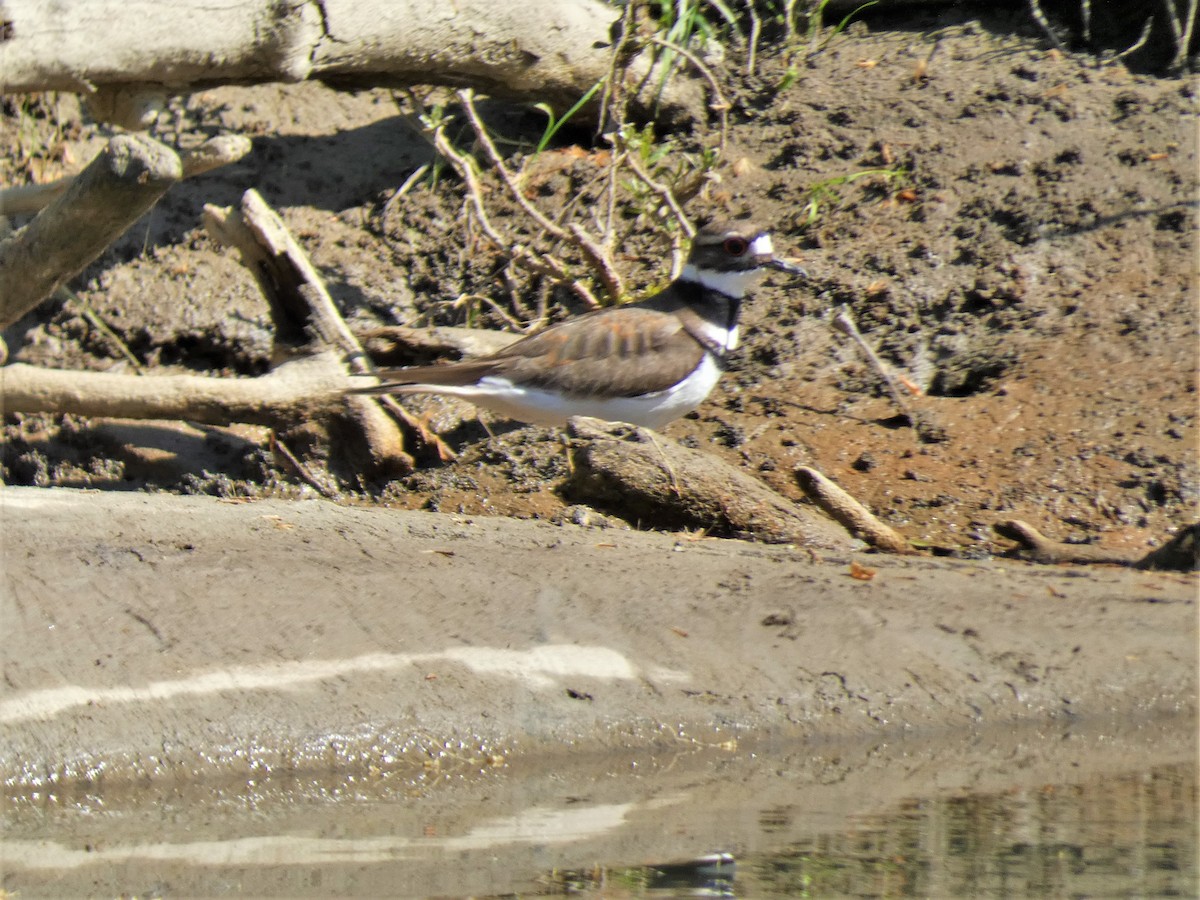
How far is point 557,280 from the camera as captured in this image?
7590 millimetres

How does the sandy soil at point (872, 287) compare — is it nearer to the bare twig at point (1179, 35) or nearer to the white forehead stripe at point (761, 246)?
the bare twig at point (1179, 35)

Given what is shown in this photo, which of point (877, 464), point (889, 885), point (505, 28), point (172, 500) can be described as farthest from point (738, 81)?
point (889, 885)

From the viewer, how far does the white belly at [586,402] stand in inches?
250

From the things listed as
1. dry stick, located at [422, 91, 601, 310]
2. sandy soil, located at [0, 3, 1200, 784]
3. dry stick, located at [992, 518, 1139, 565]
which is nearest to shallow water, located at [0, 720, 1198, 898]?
sandy soil, located at [0, 3, 1200, 784]

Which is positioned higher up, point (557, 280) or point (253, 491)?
point (557, 280)

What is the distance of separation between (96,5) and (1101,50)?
5.19 metres

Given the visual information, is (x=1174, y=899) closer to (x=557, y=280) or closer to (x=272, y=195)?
(x=557, y=280)

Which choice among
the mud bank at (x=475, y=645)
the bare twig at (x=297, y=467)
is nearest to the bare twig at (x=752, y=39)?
the bare twig at (x=297, y=467)

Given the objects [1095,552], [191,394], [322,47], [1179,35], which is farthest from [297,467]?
[1179,35]

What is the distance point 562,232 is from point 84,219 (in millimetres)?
2717

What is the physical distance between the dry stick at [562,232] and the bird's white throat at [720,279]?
0.69 m

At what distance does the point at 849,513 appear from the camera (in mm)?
5922

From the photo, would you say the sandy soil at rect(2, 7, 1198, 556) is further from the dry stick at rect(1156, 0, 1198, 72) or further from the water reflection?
the water reflection

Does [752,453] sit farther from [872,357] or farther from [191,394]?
[191,394]
